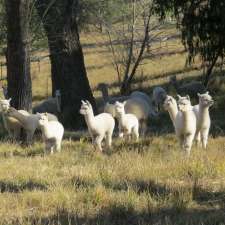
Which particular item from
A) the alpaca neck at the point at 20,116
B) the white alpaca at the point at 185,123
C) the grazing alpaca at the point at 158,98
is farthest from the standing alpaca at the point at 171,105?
the grazing alpaca at the point at 158,98

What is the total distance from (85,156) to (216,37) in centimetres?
655

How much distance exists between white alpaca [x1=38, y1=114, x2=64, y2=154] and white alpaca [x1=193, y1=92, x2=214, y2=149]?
2.41 m

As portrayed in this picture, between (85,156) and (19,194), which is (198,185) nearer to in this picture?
(19,194)

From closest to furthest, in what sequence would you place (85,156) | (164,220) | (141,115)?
(164,220) < (85,156) < (141,115)

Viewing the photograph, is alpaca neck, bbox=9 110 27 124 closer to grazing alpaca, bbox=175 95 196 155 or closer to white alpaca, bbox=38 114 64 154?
white alpaca, bbox=38 114 64 154

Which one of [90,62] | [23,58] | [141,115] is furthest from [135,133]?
[90,62]

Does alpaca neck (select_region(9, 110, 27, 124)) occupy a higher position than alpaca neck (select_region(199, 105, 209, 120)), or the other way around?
alpaca neck (select_region(199, 105, 209, 120))

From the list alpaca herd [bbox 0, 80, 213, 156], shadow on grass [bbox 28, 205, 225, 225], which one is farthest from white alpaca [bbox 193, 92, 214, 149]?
shadow on grass [bbox 28, 205, 225, 225]

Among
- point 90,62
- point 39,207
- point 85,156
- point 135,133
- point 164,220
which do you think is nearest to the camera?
point 164,220

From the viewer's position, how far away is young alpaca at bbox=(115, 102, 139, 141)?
11.2 m

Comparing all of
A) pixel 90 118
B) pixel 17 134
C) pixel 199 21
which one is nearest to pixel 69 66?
pixel 199 21

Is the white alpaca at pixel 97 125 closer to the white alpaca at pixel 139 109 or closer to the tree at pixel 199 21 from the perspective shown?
the white alpaca at pixel 139 109

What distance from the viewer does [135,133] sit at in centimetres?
1189

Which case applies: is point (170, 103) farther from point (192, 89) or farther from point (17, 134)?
point (192, 89)
